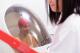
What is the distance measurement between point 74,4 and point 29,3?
51cm

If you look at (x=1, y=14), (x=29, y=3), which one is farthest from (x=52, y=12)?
(x=1, y=14)

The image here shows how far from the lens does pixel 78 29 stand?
0.71 meters

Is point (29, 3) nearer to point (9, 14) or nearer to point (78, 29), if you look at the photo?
point (9, 14)

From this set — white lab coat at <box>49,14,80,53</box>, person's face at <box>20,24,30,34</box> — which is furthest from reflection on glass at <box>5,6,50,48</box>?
white lab coat at <box>49,14,80,53</box>

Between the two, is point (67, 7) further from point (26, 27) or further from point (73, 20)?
point (26, 27)

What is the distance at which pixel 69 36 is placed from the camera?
2.43 feet

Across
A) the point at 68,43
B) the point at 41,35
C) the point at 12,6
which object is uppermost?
the point at 12,6

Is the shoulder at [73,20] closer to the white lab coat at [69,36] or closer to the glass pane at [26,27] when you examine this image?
the white lab coat at [69,36]

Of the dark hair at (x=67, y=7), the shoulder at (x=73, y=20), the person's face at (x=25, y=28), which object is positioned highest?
the dark hair at (x=67, y=7)

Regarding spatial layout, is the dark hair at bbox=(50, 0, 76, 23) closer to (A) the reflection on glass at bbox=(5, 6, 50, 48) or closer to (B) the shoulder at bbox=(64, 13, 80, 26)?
(B) the shoulder at bbox=(64, 13, 80, 26)

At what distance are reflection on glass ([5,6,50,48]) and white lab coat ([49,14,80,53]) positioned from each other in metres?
0.41

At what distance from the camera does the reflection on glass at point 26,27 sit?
3.63 feet

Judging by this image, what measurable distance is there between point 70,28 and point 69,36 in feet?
0.12

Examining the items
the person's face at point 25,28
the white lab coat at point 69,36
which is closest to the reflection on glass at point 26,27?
the person's face at point 25,28
